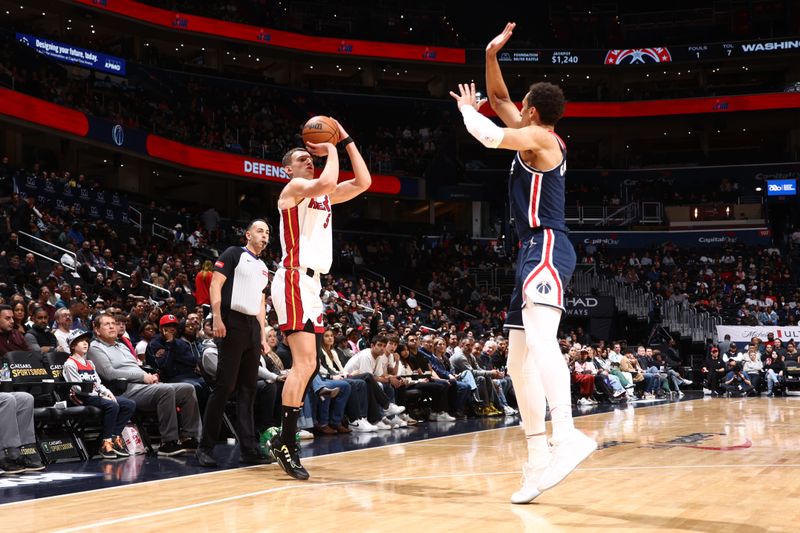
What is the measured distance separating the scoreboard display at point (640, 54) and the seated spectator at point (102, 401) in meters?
32.3

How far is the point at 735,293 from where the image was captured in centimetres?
2978

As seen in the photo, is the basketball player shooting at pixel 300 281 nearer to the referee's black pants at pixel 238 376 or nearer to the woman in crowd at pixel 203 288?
the referee's black pants at pixel 238 376

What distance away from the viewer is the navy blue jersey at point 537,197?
4.43 m

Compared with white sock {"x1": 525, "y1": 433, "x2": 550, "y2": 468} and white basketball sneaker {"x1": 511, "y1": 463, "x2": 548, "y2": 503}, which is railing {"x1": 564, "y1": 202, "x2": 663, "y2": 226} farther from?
white basketball sneaker {"x1": 511, "y1": 463, "x2": 548, "y2": 503}

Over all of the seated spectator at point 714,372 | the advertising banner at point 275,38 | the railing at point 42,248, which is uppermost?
the advertising banner at point 275,38

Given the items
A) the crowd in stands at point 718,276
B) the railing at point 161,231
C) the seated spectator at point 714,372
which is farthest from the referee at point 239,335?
the crowd in stands at point 718,276

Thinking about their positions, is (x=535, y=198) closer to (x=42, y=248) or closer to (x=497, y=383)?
(x=497, y=383)

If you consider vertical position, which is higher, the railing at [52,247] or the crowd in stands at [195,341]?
the railing at [52,247]

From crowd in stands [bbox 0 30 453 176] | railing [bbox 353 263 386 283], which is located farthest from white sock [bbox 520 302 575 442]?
railing [bbox 353 263 386 283]

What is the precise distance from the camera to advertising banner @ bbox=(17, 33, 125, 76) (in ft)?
87.2

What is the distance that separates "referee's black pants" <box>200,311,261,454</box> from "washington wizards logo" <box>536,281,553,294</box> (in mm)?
2882

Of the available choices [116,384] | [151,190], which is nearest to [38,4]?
[151,190]

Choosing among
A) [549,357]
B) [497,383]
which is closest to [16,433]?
[549,357]

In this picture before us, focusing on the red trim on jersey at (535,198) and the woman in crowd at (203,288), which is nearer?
the red trim on jersey at (535,198)
